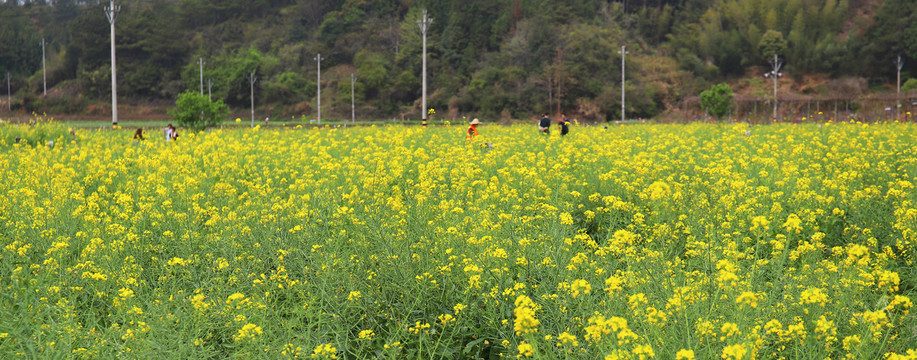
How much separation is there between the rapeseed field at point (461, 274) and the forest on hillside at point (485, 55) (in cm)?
5198

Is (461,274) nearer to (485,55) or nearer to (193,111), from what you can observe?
(193,111)

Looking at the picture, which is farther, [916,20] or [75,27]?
[75,27]

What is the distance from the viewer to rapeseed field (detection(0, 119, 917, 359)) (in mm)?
3549

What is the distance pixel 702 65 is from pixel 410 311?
7686 centimetres

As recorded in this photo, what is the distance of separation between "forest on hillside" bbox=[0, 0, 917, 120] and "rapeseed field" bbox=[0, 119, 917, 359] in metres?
52.0

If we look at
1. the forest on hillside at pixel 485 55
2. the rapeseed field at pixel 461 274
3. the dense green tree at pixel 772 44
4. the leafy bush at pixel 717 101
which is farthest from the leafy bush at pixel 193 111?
the dense green tree at pixel 772 44

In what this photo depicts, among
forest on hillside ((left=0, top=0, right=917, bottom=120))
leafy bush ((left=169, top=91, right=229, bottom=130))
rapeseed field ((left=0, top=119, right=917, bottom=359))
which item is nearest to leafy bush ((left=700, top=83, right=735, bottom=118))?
forest on hillside ((left=0, top=0, right=917, bottom=120))

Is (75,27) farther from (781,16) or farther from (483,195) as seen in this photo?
(483,195)

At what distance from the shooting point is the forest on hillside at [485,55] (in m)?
63.7

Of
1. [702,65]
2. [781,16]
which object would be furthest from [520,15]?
[781,16]

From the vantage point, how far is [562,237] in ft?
16.0

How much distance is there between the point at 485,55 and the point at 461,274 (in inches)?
2685

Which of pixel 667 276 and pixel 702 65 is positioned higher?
pixel 702 65

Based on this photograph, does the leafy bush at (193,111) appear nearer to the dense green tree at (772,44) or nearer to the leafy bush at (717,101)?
the leafy bush at (717,101)
